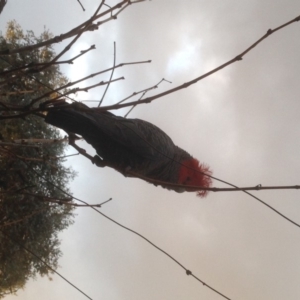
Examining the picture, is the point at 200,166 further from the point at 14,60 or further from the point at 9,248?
the point at 14,60

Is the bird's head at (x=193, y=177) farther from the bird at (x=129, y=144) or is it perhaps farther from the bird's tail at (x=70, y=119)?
the bird's tail at (x=70, y=119)

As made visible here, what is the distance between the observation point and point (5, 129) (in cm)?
369

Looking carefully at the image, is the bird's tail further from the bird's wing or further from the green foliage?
the green foliage

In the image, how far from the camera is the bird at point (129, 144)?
3.53 ft

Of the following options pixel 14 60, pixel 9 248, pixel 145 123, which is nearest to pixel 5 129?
pixel 14 60

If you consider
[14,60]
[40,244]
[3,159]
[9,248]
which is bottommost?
[9,248]

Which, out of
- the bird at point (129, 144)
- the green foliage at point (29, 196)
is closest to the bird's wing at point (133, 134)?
the bird at point (129, 144)

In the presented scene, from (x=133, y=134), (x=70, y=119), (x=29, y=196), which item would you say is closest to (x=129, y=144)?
(x=133, y=134)

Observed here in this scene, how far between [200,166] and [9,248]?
2869 mm

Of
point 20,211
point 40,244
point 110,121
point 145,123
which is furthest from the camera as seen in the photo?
point 40,244

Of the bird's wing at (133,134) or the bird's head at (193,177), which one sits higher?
the bird's head at (193,177)

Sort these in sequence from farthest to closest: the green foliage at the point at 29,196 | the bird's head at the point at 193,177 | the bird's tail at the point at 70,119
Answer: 1. the green foliage at the point at 29,196
2. the bird's head at the point at 193,177
3. the bird's tail at the point at 70,119

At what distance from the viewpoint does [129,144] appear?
46.7 inches

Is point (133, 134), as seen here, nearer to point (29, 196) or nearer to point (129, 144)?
point (129, 144)
